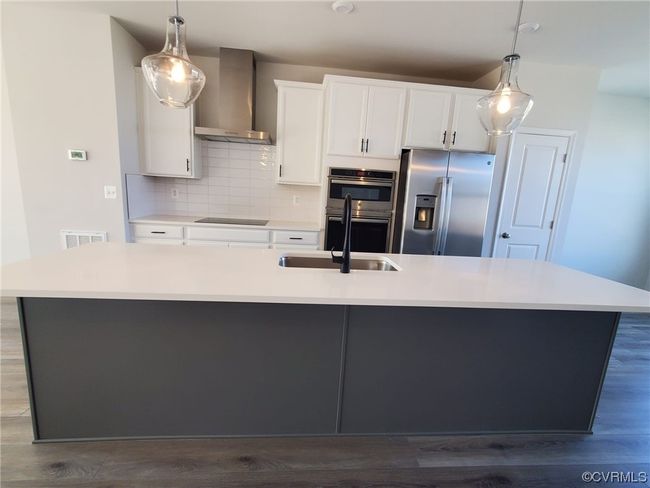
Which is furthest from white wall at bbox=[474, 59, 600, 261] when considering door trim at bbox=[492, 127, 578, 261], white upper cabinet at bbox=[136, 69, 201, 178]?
white upper cabinet at bbox=[136, 69, 201, 178]

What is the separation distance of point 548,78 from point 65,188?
507 centimetres

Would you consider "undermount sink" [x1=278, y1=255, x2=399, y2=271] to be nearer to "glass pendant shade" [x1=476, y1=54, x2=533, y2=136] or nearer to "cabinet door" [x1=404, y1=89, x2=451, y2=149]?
"glass pendant shade" [x1=476, y1=54, x2=533, y2=136]

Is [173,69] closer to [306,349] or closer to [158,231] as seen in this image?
[306,349]

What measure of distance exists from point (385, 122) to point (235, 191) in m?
1.97

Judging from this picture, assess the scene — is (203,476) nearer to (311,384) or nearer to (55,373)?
(311,384)

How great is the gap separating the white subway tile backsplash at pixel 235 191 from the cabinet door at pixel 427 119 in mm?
1302

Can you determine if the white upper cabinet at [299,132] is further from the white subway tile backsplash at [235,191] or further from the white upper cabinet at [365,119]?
the white subway tile backsplash at [235,191]

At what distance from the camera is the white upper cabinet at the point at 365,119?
3031mm

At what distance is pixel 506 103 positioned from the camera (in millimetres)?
1715

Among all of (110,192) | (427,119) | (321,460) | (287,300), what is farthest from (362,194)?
(110,192)

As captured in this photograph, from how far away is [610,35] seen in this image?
247cm

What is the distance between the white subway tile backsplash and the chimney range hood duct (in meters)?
0.34

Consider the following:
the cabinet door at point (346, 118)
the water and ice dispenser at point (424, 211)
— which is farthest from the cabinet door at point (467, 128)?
the cabinet door at point (346, 118)

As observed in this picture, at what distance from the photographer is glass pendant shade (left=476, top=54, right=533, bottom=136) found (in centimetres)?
169
